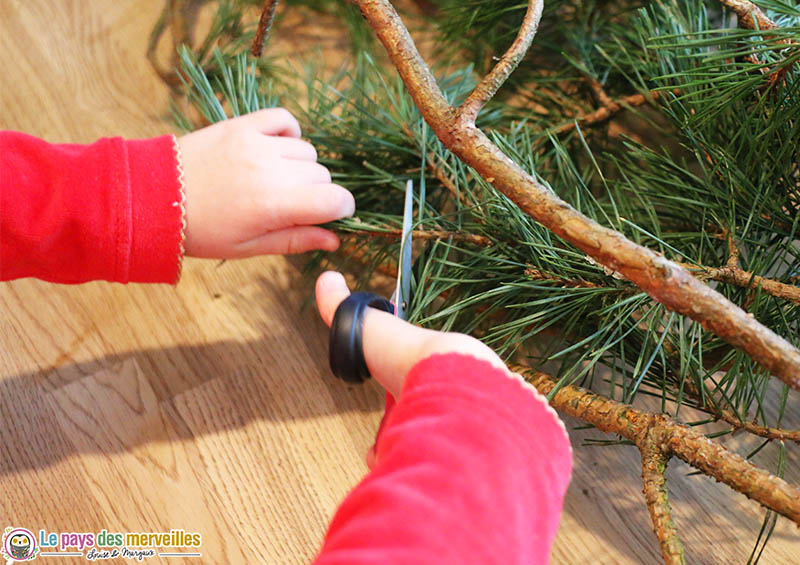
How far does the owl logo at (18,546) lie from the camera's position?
415 millimetres

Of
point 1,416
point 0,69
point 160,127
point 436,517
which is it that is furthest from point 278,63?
point 436,517

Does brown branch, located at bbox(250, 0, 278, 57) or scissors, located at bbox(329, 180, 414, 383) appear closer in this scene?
scissors, located at bbox(329, 180, 414, 383)

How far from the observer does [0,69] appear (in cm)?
58

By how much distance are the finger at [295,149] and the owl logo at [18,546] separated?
293mm

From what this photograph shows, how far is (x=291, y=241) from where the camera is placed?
450 millimetres

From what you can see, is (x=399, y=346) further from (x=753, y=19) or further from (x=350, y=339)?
(x=753, y=19)

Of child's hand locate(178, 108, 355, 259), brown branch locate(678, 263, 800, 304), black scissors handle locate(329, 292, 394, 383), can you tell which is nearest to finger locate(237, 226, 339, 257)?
child's hand locate(178, 108, 355, 259)

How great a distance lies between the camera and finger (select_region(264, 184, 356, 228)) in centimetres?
42

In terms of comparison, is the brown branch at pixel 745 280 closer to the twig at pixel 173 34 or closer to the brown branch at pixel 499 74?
the brown branch at pixel 499 74

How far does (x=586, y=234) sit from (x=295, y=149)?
0.74 feet

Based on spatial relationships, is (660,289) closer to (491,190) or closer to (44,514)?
(491,190)

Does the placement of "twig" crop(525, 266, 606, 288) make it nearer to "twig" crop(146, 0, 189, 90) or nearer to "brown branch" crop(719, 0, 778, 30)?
"brown branch" crop(719, 0, 778, 30)

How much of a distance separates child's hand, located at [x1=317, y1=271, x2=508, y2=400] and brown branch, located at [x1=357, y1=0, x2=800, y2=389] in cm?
7

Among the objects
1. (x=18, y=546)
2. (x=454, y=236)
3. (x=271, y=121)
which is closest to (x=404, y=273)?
(x=454, y=236)
